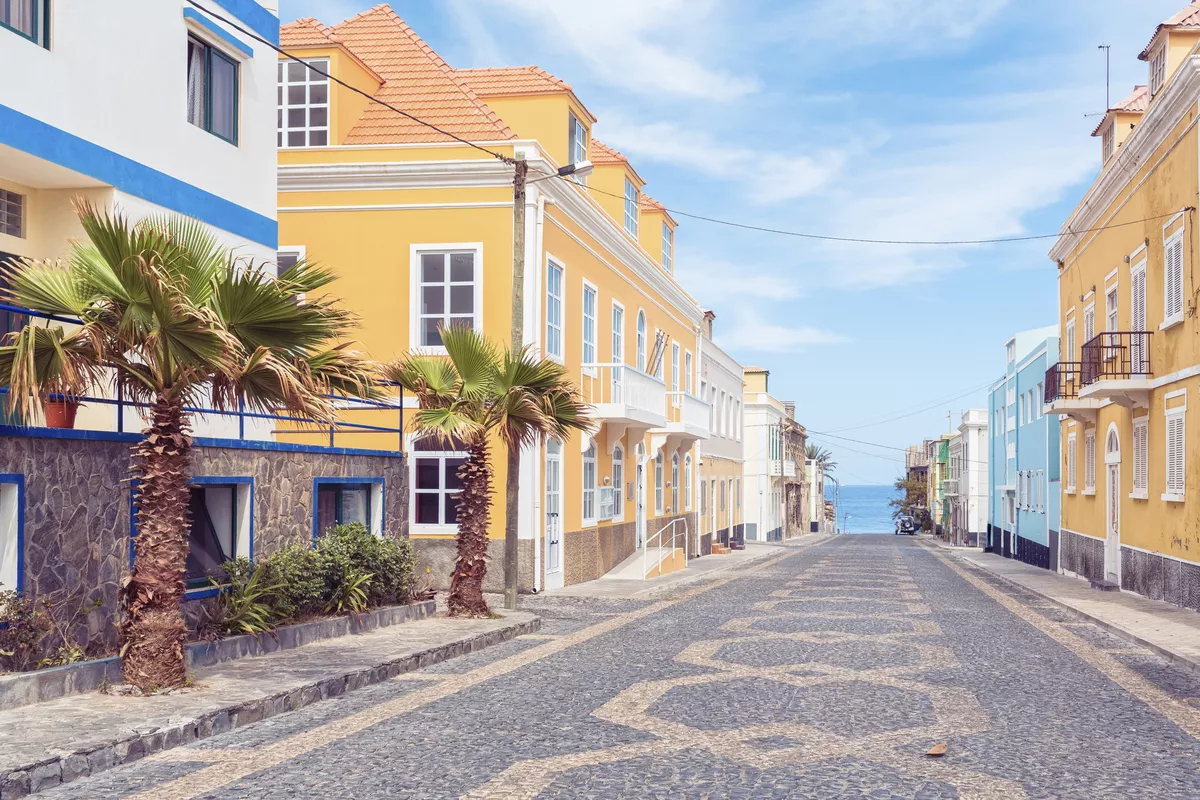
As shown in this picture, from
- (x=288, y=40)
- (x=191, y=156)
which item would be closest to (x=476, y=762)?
(x=191, y=156)

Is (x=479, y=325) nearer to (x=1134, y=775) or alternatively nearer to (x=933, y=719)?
(x=933, y=719)

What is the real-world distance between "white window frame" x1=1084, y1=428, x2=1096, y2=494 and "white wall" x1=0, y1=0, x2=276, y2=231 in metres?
18.3

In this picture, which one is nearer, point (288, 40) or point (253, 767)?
point (253, 767)

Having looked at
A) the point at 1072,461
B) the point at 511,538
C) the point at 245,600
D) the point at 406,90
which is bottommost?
the point at 245,600

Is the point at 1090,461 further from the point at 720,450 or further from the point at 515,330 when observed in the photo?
the point at 720,450

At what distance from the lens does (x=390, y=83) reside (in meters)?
22.5

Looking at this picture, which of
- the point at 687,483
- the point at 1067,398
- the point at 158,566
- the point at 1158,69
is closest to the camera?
the point at 158,566

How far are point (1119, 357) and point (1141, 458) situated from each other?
1850mm

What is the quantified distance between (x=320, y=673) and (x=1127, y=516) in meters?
17.1

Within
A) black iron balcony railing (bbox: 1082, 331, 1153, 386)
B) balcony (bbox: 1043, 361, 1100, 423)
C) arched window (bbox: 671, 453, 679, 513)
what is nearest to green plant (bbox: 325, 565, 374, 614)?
black iron balcony railing (bbox: 1082, 331, 1153, 386)

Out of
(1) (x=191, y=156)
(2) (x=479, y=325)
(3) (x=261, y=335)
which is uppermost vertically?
(1) (x=191, y=156)

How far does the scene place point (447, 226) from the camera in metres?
20.4

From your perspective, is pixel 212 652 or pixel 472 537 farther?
pixel 472 537

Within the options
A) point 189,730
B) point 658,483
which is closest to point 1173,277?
point 658,483
